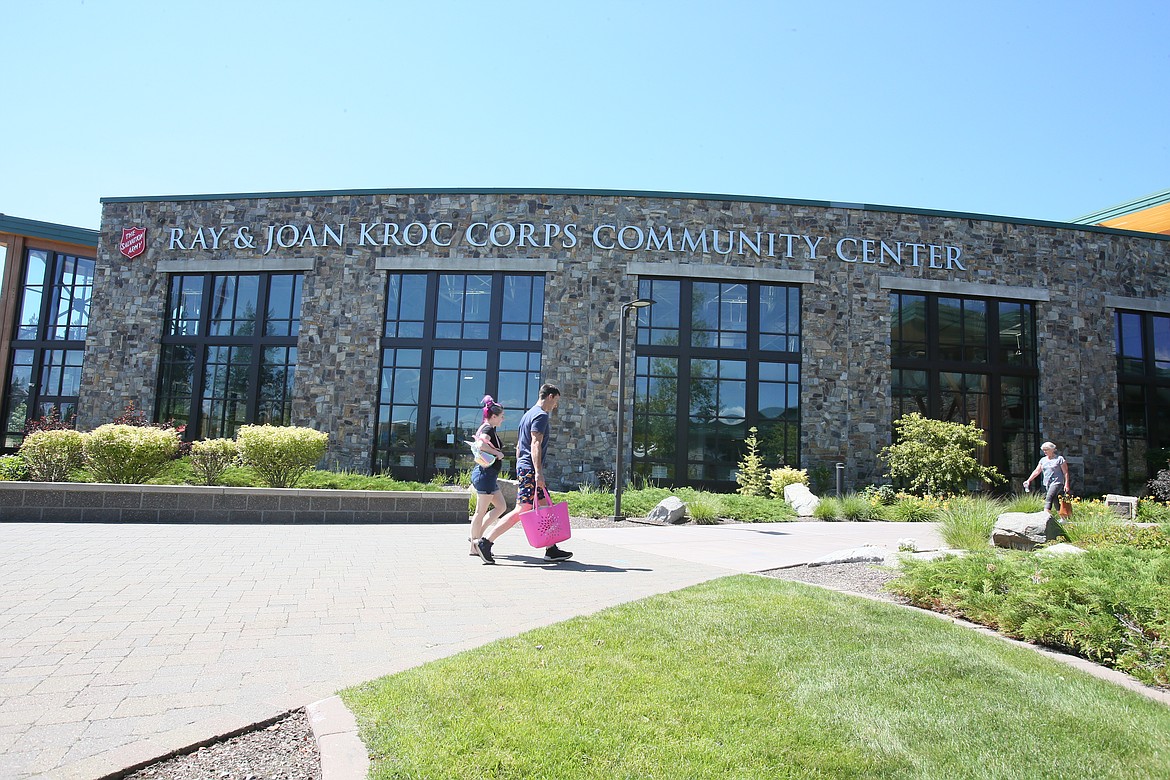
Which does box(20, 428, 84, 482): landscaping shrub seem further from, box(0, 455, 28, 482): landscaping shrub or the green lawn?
the green lawn

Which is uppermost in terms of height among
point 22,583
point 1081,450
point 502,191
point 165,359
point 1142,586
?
point 502,191

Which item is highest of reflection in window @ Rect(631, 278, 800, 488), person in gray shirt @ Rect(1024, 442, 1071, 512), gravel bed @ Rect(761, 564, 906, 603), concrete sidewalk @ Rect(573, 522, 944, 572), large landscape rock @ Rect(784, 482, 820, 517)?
reflection in window @ Rect(631, 278, 800, 488)

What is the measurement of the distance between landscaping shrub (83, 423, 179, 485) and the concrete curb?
1121cm

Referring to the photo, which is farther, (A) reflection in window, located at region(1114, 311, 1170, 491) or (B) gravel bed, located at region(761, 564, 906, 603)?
(A) reflection in window, located at region(1114, 311, 1170, 491)

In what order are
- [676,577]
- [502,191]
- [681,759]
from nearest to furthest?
1. [681,759]
2. [676,577]
3. [502,191]

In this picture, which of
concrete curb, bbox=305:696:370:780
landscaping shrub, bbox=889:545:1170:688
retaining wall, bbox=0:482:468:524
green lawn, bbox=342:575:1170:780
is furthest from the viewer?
retaining wall, bbox=0:482:468:524

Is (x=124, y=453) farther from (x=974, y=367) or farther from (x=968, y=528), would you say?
(x=974, y=367)

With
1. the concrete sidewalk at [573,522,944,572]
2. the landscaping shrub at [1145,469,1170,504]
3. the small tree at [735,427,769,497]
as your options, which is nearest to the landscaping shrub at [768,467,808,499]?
the small tree at [735,427,769,497]

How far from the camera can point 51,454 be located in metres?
12.7

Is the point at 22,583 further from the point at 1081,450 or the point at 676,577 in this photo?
the point at 1081,450

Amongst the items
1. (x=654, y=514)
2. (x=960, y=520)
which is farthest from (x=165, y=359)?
(x=960, y=520)

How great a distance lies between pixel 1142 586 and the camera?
14.3 ft

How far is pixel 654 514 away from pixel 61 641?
11176mm

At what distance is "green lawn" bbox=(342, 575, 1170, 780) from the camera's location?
261cm
